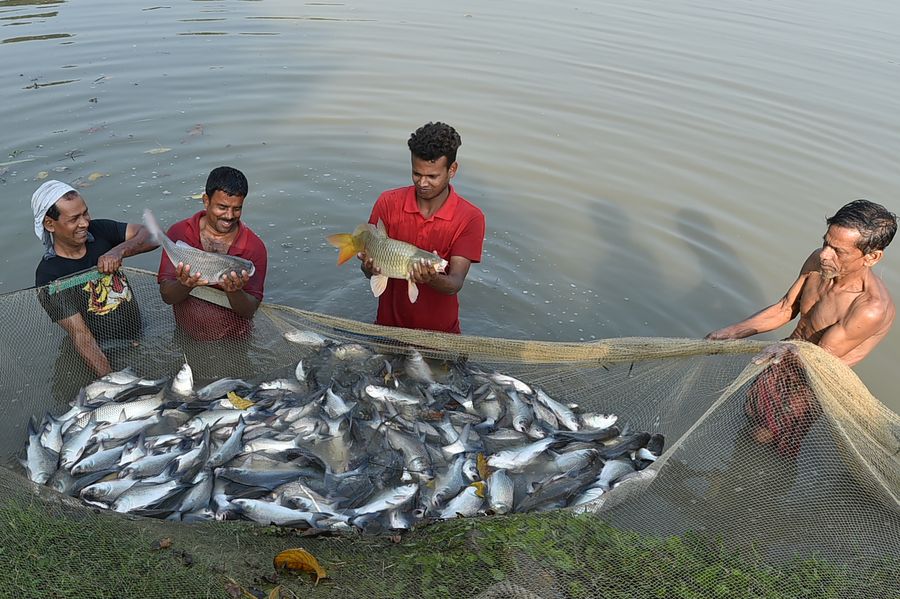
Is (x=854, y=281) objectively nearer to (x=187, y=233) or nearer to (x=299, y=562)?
(x=299, y=562)

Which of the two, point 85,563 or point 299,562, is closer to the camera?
point 85,563

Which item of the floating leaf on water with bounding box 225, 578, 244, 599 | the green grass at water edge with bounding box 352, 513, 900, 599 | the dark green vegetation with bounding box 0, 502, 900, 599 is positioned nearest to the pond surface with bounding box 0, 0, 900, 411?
the green grass at water edge with bounding box 352, 513, 900, 599

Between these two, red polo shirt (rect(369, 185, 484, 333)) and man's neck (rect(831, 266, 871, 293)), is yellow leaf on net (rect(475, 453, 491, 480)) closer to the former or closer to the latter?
red polo shirt (rect(369, 185, 484, 333))

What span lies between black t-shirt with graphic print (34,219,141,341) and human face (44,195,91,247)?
174 millimetres

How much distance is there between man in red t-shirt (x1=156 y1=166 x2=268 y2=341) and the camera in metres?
4.91

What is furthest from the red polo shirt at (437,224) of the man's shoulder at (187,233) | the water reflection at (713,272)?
the water reflection at (713,272)

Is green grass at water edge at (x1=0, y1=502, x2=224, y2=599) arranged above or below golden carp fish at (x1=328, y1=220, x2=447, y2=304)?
below

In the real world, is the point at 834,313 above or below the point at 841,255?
below

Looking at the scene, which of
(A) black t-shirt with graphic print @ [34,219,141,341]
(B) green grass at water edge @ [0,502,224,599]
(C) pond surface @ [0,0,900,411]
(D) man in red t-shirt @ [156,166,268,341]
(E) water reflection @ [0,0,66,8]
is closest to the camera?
(B) green grass at water edge @ [0,502,224,599]

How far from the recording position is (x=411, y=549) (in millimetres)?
3678

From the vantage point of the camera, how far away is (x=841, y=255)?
4.49 m

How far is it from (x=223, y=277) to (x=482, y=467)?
2.10 metres

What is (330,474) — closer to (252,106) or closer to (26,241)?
(26,241)

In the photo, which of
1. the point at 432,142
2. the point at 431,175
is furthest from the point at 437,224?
the point at 432,142
